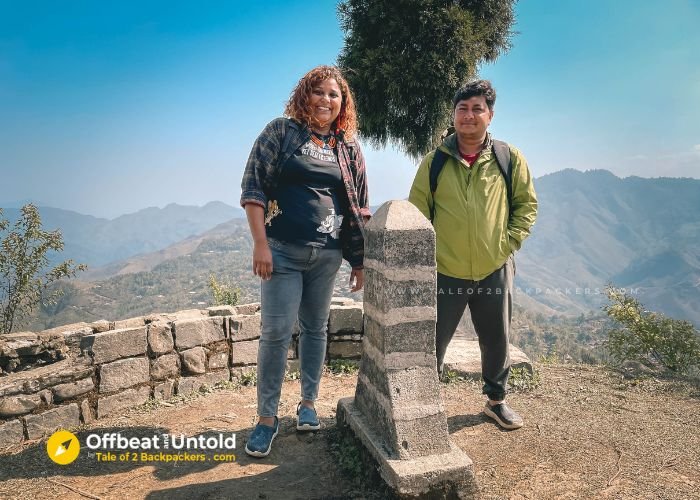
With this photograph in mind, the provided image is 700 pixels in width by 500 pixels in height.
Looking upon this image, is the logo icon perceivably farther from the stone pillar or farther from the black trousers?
the black trousers

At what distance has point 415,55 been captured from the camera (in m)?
8.62

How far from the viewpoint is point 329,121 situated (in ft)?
9.95

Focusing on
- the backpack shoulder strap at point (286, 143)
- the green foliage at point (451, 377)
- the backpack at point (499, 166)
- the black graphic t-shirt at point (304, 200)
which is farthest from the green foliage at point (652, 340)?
the backpack shoulder strap at point (286, 143)

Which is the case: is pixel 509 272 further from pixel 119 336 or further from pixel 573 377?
pixel 119 336

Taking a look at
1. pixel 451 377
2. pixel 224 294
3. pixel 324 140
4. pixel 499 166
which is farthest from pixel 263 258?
pixel 224 294

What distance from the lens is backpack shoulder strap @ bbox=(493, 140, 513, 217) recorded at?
3262mm

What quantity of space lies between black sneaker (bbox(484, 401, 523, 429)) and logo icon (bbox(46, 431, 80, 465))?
3570 mm

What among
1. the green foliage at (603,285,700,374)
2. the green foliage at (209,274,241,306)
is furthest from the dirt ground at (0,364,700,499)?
the green foliage at (209,274,241,306)

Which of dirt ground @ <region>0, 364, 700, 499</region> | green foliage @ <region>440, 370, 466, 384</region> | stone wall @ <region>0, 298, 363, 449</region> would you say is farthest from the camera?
green foliage @ <region>440, 370, 466, 384</region>

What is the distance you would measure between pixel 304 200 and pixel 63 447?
2922mm

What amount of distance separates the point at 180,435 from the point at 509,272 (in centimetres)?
316

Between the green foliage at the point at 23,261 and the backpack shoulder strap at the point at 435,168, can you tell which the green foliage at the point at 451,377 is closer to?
the backpack shoulder strap at the point at 435,168

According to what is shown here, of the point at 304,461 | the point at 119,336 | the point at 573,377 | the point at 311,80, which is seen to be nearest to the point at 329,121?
the point at 311,80

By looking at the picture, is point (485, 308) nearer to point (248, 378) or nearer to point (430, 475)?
point (430, 475)
